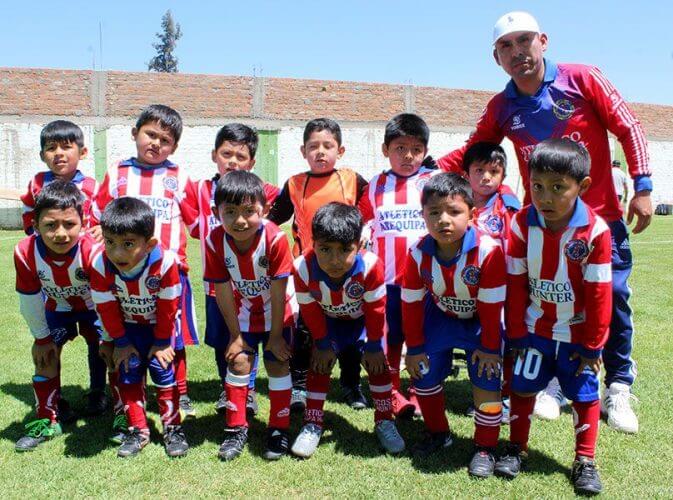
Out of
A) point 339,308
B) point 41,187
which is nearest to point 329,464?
point 339,308

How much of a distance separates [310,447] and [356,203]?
159 centimetres

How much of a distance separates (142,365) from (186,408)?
60 centimetres

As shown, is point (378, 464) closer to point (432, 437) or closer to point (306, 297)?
point (432, 437)

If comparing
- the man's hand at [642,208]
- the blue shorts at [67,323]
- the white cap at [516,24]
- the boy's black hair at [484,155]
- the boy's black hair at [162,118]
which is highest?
the white cap at [516,24]

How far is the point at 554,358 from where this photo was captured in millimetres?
2990

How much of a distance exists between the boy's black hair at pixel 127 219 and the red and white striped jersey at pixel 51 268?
354mm

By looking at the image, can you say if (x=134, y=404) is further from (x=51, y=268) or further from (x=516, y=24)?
(x=516, y=24)

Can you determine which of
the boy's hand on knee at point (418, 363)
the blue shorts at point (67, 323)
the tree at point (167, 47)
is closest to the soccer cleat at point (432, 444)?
the boy's hand on knee at point (418, 363)

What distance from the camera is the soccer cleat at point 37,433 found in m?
3.34

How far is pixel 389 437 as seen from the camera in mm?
3336

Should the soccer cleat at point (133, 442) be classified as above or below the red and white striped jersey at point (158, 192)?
below

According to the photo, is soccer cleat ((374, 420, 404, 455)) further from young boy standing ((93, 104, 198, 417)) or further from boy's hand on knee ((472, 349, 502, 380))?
young boy standing ((93, 104, 198, 417))

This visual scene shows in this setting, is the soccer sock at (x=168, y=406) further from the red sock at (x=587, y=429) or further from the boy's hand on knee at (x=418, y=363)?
the red sock at (x=587, y=429)

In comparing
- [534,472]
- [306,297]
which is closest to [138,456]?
[306,297]
